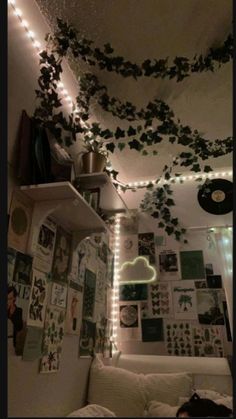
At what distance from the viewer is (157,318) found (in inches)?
92.7

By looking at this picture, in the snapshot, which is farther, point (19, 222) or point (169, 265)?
point (169, 265)

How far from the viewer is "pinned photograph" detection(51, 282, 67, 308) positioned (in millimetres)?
1519

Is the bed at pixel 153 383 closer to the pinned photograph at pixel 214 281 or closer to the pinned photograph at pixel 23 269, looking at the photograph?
the pinned photograph at pixel 214 281

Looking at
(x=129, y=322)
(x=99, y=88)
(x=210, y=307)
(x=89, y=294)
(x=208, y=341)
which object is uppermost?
(x=99, y=88)

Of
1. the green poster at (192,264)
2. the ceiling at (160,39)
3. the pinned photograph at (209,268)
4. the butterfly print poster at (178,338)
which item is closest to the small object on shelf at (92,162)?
the ceiling at (160,39)

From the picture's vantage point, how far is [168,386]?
1.84 m

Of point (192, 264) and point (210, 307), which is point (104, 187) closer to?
point (192, 264)

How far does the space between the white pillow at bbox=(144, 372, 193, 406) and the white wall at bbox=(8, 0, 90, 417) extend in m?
0.39

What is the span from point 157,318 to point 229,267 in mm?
652

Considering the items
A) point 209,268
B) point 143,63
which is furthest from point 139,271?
point 143,63

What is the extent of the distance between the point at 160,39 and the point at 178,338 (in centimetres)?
193

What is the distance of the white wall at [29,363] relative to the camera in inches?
47.5

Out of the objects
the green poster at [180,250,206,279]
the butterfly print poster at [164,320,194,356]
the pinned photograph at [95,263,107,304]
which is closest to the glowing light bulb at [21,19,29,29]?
the pinned photograph at [95,263,107,304]

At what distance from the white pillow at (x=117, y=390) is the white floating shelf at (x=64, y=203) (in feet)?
2.98
